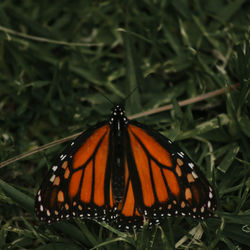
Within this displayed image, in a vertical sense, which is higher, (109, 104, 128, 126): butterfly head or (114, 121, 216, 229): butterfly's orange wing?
(109, 104, 128, 126): butterfly head

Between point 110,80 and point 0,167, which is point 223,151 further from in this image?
point 0,167

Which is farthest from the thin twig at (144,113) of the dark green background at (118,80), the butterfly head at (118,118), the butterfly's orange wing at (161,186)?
the butterfly's orange wing at (161,186)

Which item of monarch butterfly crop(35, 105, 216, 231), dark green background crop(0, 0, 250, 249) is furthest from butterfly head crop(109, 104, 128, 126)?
dark green background crop(0, 0, 250, 249)

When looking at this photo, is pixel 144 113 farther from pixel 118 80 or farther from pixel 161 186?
pixel 161 186

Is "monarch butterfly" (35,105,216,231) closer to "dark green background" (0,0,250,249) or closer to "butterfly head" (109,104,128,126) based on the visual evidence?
"butterfly head" (109,104,128,126)

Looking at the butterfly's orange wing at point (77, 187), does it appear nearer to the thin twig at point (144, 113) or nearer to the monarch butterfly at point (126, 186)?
the monarch butterfly at point (126, 186)

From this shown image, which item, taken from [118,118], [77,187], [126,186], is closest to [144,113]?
[118,118]

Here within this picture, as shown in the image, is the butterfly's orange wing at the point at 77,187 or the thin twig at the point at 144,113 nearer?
the butterfly's orange wing at the point at 77,187
